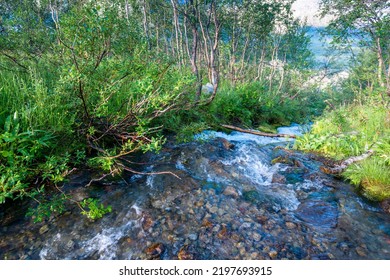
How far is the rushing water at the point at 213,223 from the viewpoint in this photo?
A: 2738 millimetres

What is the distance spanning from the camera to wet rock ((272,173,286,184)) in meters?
4.66

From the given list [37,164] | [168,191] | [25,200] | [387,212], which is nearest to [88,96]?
[37,164]

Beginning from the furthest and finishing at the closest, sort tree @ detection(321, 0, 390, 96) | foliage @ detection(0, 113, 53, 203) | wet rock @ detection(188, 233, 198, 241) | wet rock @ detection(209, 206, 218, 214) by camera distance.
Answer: tree @ detection(321, 0, 390, 96) < wet rock @ detection(209, 206, 218, 214) < wet rock @ detection(188, 233, 198, 241) < foliage @ detection(0, 113, 53, 203)

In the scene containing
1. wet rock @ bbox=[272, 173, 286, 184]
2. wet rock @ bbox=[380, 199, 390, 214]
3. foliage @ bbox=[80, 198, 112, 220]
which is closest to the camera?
foliage @ bbox=[80, 198, 112, 220]

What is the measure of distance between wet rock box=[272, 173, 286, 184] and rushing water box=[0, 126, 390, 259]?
21 mm

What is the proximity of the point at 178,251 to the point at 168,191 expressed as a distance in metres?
1.38

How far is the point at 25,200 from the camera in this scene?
348 centimetres

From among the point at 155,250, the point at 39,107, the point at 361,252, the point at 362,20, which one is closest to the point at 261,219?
the point at 361,252

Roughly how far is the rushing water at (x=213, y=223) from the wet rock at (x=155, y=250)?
0.01m

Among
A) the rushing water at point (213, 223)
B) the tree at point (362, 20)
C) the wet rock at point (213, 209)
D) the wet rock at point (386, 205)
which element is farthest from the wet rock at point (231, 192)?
the tree at point (362, 20)

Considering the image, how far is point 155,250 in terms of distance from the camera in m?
2.73

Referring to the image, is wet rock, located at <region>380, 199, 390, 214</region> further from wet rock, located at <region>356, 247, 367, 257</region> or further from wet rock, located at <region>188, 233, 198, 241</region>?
wet rock, located at <region>188, 233, 198, 241</region>

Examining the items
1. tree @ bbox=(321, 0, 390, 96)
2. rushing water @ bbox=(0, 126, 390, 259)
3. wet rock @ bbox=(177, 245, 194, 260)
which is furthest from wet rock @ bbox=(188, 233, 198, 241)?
tree @ bbox=(321, 0, 390, 96)
